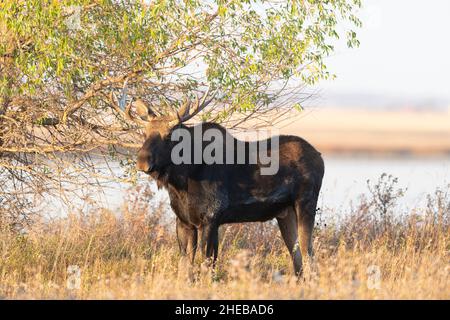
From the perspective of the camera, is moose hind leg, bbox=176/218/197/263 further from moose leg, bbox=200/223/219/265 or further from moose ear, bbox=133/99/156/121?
moose ear, bbox=133/99/156/121

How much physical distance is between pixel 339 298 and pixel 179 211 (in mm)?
3701

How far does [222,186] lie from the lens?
37.4ft

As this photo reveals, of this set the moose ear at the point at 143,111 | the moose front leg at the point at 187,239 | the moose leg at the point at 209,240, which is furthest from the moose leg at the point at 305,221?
the moose ear at the point at 143,111

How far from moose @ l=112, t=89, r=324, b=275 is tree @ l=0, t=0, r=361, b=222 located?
0.58 meters

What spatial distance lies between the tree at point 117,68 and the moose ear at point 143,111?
12.9 inches

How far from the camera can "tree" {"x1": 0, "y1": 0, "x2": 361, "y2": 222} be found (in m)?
11.3

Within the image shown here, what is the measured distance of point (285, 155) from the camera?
11992mm

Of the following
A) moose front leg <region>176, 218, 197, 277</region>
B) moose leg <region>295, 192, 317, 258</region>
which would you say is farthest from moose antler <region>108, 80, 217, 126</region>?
moose leg <region>295, 192, 317, 258</region>

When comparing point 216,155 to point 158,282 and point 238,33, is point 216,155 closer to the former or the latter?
point 238,33

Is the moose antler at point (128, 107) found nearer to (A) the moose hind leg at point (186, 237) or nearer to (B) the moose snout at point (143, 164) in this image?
(B) the moose snout at point (143, 164)

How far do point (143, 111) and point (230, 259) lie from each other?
224cm

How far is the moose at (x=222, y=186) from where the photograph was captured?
36.7ft

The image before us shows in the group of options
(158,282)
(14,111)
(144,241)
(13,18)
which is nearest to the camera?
(158,282)

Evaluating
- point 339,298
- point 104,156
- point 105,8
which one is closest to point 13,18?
point 105,8
